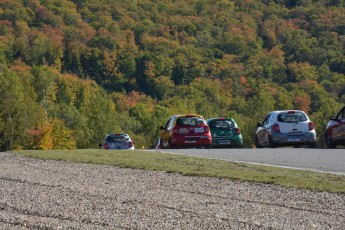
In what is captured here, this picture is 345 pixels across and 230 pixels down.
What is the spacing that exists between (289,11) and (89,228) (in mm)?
151911

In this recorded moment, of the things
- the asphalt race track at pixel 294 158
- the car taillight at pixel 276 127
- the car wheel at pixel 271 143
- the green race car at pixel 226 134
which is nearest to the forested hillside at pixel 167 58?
the green race car at pixel 226 134

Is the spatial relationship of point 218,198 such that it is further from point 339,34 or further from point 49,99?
point 339,34

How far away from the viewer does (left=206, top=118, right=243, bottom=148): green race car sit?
107 ft

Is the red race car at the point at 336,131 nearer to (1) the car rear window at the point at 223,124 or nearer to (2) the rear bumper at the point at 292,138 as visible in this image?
(2) the rear bumper at the point at 292,138

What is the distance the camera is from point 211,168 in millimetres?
18484

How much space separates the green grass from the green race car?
29.0ft

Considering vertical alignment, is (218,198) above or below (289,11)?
below

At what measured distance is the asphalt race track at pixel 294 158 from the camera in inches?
729

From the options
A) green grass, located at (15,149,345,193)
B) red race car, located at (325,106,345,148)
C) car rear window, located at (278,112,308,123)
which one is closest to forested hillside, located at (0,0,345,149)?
car rear window, located at (278,112,308,123)

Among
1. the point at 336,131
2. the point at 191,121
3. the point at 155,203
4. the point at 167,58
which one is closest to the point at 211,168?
the point at 155,203

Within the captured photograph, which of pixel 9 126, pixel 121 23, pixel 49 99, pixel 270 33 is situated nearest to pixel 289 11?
pixel 270 33

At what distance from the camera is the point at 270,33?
150875 millimetres

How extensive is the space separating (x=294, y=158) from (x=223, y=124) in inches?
475

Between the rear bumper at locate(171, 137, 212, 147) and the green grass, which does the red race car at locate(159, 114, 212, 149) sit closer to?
the rear bumper at locate(171, 137, 212, 147)
